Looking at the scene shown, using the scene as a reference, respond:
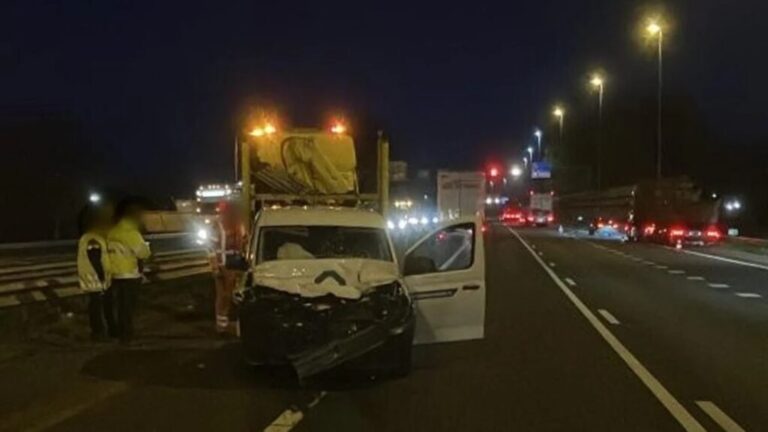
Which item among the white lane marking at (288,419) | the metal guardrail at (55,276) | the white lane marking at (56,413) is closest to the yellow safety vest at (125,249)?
the metal guardrail at (55,276)

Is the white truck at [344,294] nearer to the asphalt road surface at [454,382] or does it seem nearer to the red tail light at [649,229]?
the asphalt road surface at [454,382]

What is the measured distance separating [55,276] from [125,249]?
29.6ft

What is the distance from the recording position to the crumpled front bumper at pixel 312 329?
12609 mm

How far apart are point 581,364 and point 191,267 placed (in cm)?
1782

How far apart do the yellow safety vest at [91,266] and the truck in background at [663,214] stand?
158ft

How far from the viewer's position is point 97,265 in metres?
16.0

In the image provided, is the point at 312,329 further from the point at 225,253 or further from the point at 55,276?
the point at 55,276

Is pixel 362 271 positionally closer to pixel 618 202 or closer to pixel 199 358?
pixel 199 358

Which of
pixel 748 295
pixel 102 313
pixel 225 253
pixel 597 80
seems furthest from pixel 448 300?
pixel 597 80

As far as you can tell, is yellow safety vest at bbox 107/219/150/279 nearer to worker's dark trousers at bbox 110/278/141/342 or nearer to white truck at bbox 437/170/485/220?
worker's dark trousers at bbox 110/278/141/342

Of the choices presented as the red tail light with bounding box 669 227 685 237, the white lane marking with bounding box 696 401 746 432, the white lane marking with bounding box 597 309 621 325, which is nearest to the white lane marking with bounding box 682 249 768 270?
the red tail light with bounding box 669 227 685 237

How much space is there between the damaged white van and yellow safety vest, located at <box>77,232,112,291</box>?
2079 mm

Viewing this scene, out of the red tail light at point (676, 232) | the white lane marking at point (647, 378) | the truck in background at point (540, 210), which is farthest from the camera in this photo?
the truck in background at point (540, 210)

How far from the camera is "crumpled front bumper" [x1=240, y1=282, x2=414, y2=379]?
1261cm
